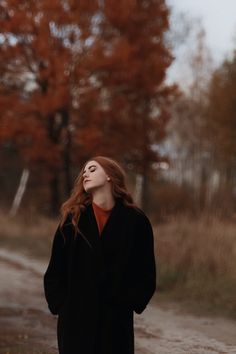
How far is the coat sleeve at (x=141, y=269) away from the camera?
4.05 meters

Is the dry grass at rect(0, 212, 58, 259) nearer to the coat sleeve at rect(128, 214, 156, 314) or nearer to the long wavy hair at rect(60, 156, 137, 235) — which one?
the long wavy hair at rect(60, 156, 137, 235)

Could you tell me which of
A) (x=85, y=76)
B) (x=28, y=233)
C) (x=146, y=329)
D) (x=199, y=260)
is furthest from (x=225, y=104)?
(x=146, y=329)

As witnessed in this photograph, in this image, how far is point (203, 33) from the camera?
119 ft

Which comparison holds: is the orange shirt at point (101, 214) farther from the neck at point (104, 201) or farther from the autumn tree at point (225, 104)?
the autumn tree at point (225, 104)

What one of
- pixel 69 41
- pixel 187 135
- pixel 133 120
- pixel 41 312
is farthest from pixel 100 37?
pixel 187 135

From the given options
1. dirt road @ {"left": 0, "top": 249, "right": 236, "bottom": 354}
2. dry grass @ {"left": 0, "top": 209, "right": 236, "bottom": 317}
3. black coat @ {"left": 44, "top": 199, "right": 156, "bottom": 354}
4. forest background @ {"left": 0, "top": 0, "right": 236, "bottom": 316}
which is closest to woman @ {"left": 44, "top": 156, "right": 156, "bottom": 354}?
black coat @ {"left": 44, "top": 199, "right": 156, "bottom": 354}

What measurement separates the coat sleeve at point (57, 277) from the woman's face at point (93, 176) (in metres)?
0.30

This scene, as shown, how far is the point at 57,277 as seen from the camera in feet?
13.4

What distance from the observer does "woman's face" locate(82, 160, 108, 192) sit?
13.6ft

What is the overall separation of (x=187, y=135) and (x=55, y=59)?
21.0 metres

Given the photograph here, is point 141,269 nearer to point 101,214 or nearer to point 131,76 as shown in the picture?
point 101,214

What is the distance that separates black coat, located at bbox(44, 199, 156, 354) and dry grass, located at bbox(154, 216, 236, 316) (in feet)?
17.3

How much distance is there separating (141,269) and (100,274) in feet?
0.83

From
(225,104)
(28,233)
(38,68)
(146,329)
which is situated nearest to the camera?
(146,329)
